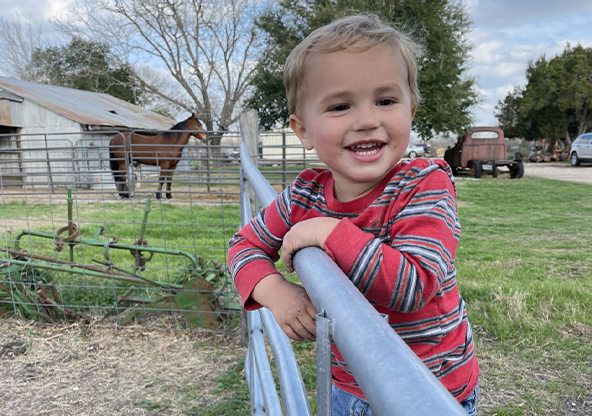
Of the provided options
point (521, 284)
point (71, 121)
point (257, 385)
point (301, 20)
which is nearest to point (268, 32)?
point (301, 20)

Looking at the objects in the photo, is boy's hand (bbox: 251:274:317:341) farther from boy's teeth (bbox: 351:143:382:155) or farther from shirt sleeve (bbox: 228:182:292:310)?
boy's teeth (bbox: 351:143:382:155)

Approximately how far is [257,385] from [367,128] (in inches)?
52.3

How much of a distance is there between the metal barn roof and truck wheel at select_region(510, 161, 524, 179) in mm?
15381

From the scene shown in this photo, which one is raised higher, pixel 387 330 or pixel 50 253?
pixel 387 330

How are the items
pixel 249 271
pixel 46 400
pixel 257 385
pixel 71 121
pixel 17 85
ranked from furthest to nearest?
pixel 17 85, pixel 71 121, pixel 46 400, pixel 257 385, pixel 249 271

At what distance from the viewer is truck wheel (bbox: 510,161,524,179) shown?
1877cm

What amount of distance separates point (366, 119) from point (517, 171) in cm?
1972

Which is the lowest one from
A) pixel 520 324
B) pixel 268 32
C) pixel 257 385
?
pixel 520 324

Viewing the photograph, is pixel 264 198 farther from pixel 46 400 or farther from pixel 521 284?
pixel 521 284

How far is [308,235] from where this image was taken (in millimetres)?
949

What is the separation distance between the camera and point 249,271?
1.21 m

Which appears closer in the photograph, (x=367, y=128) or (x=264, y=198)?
(x=367, y=128)

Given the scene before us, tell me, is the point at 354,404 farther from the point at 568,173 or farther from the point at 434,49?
Answer: the point at 568,173

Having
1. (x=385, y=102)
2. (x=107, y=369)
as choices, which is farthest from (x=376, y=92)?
(x=107, y=369)
